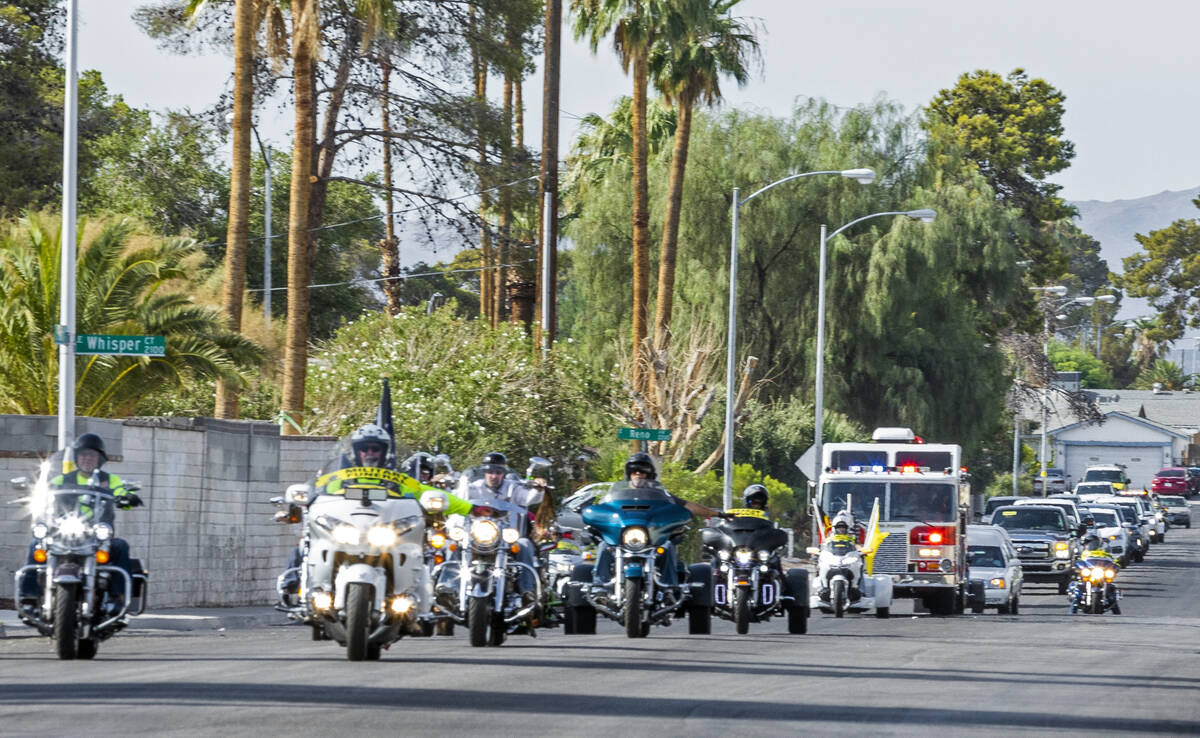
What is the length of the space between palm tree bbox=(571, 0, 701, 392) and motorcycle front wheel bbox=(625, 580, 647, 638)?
25016 mm

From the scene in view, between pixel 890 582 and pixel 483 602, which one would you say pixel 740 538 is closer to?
pixel 483 602

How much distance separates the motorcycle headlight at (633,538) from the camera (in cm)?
1806

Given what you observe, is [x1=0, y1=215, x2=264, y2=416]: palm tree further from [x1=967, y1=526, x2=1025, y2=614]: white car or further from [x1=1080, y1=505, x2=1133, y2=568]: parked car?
[x1=1080, y1=505, x2=1133, y2=568]: parked car

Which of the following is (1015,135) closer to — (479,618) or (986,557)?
(986,557)

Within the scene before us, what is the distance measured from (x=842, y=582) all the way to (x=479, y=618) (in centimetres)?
1094

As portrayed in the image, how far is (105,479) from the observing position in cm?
1467

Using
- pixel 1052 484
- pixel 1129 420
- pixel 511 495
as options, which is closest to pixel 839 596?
pixel 511 495

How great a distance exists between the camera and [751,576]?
21.2 meters

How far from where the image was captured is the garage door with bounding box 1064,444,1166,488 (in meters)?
117

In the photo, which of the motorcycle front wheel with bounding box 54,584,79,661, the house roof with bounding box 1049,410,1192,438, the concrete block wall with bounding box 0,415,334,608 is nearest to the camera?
the motorcycle front wheel with bounding box 54,584,79,661

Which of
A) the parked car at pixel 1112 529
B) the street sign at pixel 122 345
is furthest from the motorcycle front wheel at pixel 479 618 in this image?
the parked car at pixel 1112 529

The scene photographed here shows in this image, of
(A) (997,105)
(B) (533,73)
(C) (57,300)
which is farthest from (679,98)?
(A) (997,105)

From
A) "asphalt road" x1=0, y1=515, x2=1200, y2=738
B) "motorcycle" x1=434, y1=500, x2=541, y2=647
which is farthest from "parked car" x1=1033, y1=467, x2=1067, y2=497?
"motorcycle" x1=434, y1=500, x2=541, y2=647

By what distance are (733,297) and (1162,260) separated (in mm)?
80674
